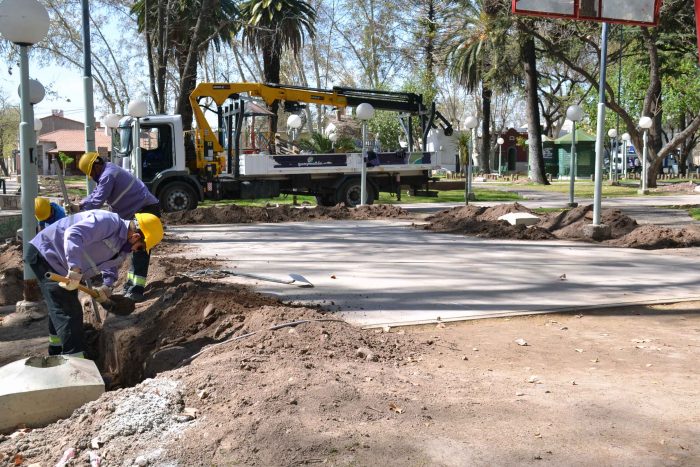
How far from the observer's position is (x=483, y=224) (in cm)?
1438

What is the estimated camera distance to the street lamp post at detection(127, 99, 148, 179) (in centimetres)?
1608

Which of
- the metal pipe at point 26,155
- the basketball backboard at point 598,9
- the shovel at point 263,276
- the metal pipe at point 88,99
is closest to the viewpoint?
the metal pipe at point 26,155

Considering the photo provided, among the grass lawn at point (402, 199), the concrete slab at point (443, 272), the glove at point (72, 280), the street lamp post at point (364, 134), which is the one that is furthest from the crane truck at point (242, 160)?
the glove at point (72, 280)

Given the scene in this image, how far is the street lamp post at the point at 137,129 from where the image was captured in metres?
16.1

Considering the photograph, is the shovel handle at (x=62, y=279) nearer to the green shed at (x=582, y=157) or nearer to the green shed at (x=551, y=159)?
the green shed at (x=582, y=157)

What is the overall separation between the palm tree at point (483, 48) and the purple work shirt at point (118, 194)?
2020 cm

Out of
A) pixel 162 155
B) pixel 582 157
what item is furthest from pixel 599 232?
pixel 582 157

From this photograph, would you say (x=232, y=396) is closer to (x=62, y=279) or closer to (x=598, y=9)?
(x=62, y=279)

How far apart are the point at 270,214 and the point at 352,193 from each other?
158 inches

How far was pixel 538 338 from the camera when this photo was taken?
5.76 meters

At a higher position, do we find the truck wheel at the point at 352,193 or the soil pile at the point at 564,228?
the truck wheel at the point at 352,193

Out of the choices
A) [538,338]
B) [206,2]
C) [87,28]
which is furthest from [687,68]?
[538,338]

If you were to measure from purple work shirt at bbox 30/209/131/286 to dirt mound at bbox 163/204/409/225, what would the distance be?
11.0 meters

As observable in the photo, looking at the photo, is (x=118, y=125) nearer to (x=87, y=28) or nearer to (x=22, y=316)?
(x=87, y=28)
